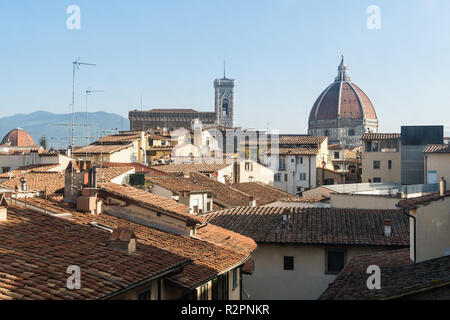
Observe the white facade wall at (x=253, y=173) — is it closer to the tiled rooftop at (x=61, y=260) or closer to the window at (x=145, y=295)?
the tiled rooftop at (x=61, y=260)

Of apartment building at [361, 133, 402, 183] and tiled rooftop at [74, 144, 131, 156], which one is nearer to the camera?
tiled rooftop at [74, 144, 131, 156]

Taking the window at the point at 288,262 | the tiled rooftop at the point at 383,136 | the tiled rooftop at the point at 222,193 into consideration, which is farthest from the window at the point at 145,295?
the tiled rooftop at the point at 383,136

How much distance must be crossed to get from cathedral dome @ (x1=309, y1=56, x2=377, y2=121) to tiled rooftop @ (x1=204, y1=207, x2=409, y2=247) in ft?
389

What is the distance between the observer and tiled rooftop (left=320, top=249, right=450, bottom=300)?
943cm

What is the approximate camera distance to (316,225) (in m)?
19.1

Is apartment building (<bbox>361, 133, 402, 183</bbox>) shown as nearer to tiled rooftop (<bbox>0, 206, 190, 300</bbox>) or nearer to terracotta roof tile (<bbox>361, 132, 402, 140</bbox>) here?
terracotta roof tile (<bbox>361, 132, 402, 140</bbox>)

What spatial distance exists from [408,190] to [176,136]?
31.8 meters

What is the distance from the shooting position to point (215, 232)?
14.6 metres

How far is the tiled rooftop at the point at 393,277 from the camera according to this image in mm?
9430

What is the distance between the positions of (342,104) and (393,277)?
13156cm

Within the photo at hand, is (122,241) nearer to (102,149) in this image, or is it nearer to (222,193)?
(222,193)

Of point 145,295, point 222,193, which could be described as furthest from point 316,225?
point 222,193

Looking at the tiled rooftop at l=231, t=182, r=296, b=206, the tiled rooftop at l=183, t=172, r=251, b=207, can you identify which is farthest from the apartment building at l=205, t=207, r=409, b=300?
the tiled rooftop at l=231, t=182, r=296, b=206

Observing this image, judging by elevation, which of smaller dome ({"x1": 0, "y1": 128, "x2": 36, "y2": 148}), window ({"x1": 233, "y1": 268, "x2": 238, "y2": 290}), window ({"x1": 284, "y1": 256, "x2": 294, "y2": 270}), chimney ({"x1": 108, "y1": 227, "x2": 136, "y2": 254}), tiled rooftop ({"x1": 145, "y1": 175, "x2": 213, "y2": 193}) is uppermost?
smaller dome ({"x1": 0, "y1": 128, "x2": 36, "y2": 148})
